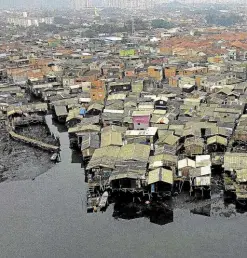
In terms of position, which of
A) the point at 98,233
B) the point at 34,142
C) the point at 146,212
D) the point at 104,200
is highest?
the point at 34,142

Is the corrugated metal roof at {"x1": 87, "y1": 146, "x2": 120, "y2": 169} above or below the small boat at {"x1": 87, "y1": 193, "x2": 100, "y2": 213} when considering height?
above

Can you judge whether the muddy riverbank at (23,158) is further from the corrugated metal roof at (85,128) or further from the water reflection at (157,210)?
the water reflection at (157,210)

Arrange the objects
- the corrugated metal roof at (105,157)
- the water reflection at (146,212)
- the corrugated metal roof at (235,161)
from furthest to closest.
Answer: the corrugated metal roof at (105,157) < the corrugated metal roof at (235,161) < the water reflection at (146,212)

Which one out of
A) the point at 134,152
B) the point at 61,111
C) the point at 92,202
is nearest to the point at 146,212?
the point at 92,202

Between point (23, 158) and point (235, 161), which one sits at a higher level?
point (235, 161)

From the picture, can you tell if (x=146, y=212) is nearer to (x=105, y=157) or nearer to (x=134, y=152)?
(x=134, y=152)

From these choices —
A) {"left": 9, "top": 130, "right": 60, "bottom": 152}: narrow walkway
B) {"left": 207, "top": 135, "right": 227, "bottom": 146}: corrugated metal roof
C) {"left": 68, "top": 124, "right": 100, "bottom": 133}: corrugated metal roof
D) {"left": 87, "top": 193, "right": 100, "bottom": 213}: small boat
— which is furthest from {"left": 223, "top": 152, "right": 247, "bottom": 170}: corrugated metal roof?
{"left": 9, "top": 130, "right": 60, "bottom": 152}: narrow walkway

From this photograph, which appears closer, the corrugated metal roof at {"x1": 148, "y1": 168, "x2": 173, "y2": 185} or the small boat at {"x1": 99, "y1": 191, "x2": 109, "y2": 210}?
the small boat at {"x1": 99, "y1": 191, "x2": 109, "y2": 210}

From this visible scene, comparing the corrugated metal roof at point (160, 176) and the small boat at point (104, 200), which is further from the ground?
the corrugated metal roof at point (160, 176)

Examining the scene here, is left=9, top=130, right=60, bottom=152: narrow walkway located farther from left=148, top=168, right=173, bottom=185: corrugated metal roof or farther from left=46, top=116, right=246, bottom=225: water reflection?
left=148, top=168, right=173, bottom=185: corrugated metal roof

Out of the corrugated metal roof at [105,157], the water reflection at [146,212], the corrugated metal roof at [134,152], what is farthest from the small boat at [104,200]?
the corrugated metal roof at [134,152]
